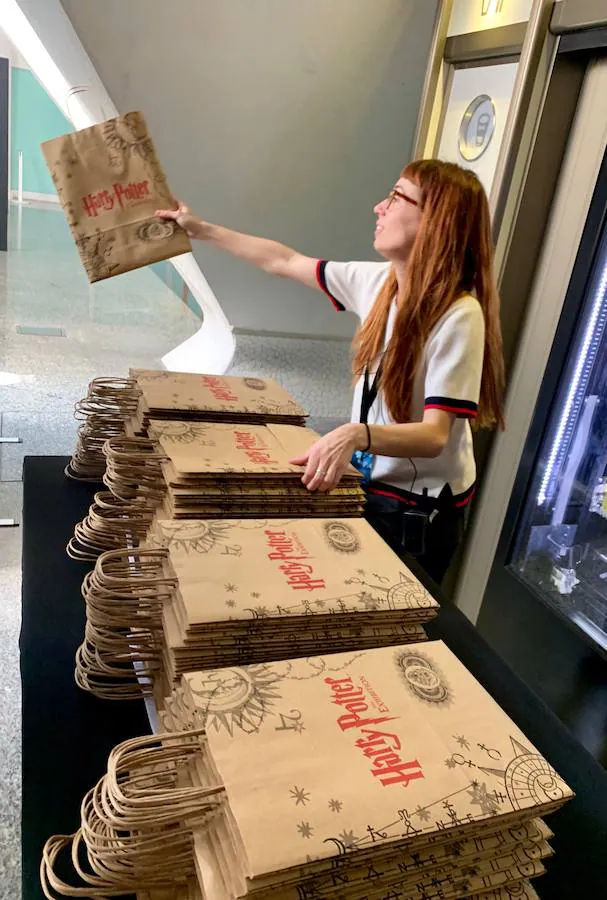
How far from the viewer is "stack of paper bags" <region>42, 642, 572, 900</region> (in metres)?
0.53

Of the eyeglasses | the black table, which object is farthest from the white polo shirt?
the black table

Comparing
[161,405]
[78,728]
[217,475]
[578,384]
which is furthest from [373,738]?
[578,384]

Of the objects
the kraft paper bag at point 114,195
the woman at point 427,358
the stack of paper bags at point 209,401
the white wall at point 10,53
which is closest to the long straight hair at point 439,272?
the woman at point 427,358

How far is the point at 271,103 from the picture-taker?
1872mm

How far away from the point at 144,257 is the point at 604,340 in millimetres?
1206

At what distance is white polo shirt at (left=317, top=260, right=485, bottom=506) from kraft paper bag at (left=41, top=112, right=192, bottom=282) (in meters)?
0.45

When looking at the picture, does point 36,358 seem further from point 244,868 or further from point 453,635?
point 244,868

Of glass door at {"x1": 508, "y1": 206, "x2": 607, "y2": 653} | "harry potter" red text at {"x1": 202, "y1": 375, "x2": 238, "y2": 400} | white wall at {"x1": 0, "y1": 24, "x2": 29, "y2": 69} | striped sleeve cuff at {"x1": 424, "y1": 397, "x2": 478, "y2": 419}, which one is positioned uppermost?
white wall at {"x1": 0, "y1": 24, "x2": 29, "y2": 69}

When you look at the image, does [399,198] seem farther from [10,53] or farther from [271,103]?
[10,53]

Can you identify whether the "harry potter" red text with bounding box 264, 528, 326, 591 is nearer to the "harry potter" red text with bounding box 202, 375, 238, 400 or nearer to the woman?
the woman

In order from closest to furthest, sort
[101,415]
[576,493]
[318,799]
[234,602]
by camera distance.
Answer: [318,799]
[234,602]
[101,415]
[576,493]

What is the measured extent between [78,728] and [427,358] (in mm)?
925

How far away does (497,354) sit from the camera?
1.46 m

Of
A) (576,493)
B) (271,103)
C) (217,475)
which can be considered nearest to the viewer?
(217,475)
